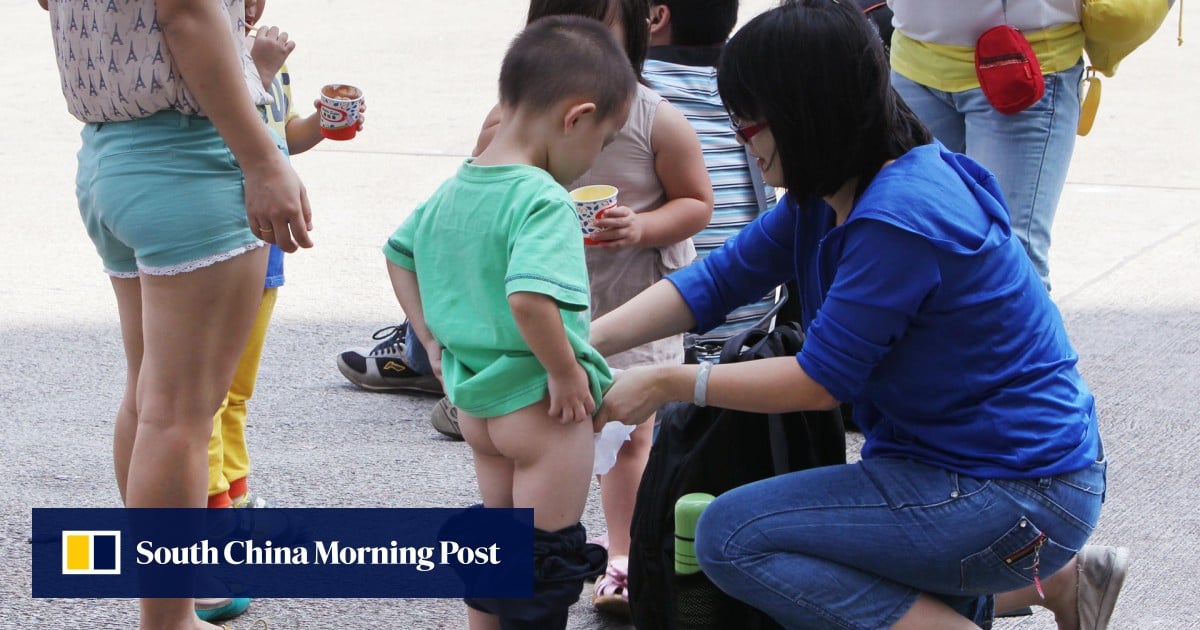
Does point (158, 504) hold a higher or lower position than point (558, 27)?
lower

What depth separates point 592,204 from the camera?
2895 mm

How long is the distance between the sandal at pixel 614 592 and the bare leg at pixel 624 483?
0.07 m

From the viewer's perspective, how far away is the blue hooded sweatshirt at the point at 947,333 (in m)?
2.34

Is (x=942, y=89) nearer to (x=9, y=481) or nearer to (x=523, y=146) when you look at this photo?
(x=523, y=146)

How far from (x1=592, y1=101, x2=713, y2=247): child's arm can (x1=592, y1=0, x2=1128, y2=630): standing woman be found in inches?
27.6

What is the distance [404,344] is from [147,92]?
2.34m

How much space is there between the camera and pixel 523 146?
259cm

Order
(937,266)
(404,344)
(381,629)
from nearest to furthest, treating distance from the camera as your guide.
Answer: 1. (937,266)
2. (381,629)
3. (404,344)

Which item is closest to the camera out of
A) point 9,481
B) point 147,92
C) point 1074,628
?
point 147,92

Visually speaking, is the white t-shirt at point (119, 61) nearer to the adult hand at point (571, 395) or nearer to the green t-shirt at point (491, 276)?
the green t-shirt at point (491, 276)

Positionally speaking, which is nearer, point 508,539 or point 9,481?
point 508,539

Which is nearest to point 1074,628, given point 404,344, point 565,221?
point 565,221

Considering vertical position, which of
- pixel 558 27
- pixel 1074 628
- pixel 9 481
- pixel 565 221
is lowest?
pixel 9 481

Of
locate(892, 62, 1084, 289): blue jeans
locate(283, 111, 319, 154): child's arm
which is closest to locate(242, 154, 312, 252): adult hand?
locate(283, 111, 319, 154): child's arm
